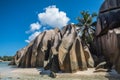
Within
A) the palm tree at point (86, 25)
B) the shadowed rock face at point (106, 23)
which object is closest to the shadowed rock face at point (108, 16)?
the shadowed rock face at point (106, 23)

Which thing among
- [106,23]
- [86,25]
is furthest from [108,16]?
[86,25]

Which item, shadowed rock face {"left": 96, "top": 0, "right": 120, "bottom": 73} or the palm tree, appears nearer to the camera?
shadowed rock face {"left": 96, "top": 0, "right": 120, "bottom": 73}

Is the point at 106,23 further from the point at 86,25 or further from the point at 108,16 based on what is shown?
the point at 86,25

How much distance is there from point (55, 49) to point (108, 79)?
11953 mm

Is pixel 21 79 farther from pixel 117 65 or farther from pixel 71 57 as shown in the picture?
pixel 117 65

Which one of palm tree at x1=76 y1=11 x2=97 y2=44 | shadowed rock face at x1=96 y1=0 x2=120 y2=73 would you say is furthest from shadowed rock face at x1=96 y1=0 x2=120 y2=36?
palm tree at x1=76 y1=11 x2=97 y2=44

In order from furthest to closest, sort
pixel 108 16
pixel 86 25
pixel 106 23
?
pixel 86 25 → pixel 108 16 → pixel 106 23

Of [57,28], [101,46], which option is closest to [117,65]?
[101,46]

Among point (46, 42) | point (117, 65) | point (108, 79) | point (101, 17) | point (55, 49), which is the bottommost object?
point (108, 79)

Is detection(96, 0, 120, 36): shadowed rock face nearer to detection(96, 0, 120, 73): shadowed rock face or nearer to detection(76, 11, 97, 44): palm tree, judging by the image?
detection(96, 0, 120, 73): shadowed rock face

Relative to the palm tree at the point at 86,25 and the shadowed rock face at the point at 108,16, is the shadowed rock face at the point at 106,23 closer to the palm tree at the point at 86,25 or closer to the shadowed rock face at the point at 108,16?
the shadowed rock face at the point at 108,16

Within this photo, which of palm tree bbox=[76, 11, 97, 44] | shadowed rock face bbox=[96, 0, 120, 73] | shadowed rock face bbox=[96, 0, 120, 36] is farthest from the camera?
palm tree bbox=[76, 11, 97, 44]

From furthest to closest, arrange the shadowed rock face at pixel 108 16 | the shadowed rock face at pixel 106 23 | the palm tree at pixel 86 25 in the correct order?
1. the palm tree at pixel 86 25
2. the shadowed rock face at pixel 108 16
3. the shadowed rock face at pixel 106 23

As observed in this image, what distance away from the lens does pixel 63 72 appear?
982 inches
